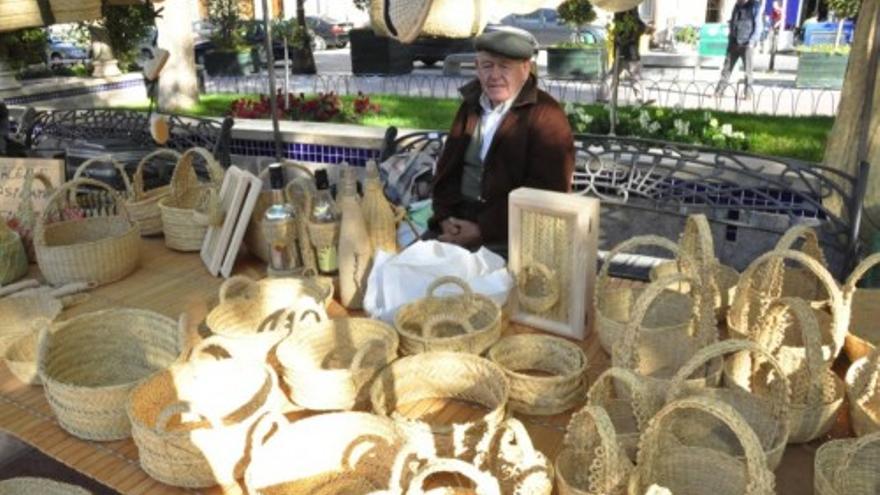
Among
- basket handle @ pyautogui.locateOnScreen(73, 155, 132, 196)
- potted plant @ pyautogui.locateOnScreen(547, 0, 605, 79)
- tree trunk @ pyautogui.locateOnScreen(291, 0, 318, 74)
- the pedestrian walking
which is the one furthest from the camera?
tree trunk @ pyautogui.locateOnScreen(291, 0, 318, 74)

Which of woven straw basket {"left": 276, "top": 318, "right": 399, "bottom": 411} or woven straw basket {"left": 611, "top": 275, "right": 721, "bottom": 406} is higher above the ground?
woven straw basket {"left": 611, "top": 275, "right": 721, "bottom": 406}

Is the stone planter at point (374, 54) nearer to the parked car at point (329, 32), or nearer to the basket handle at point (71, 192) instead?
the parked car at point (329, 32)

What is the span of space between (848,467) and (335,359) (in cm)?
113

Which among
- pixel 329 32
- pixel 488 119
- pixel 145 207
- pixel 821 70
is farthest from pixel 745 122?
pixel 329 32

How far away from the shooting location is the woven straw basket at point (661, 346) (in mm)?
1303

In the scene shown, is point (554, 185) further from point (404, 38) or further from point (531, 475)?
point (531, 475)

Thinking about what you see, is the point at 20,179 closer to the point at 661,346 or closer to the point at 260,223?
the point at 260,223

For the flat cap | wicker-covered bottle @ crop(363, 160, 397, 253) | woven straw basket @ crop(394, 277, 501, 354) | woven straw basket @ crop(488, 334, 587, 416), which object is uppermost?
the flat cap

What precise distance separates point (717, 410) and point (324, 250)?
135 cm

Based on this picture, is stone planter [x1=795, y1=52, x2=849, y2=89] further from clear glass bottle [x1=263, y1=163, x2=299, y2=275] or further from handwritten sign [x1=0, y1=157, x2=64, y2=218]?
handwritten sign [x1=0, y1=157, x2=64, y2=218]

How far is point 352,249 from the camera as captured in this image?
196cm

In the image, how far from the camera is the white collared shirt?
2.66m

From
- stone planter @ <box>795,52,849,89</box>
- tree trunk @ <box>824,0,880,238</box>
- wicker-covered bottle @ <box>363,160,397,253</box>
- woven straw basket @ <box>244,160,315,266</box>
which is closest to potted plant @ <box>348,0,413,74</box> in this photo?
stone planter @ <box>795,52,849,89</box>

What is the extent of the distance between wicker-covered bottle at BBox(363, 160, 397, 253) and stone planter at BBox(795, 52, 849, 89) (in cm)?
963
